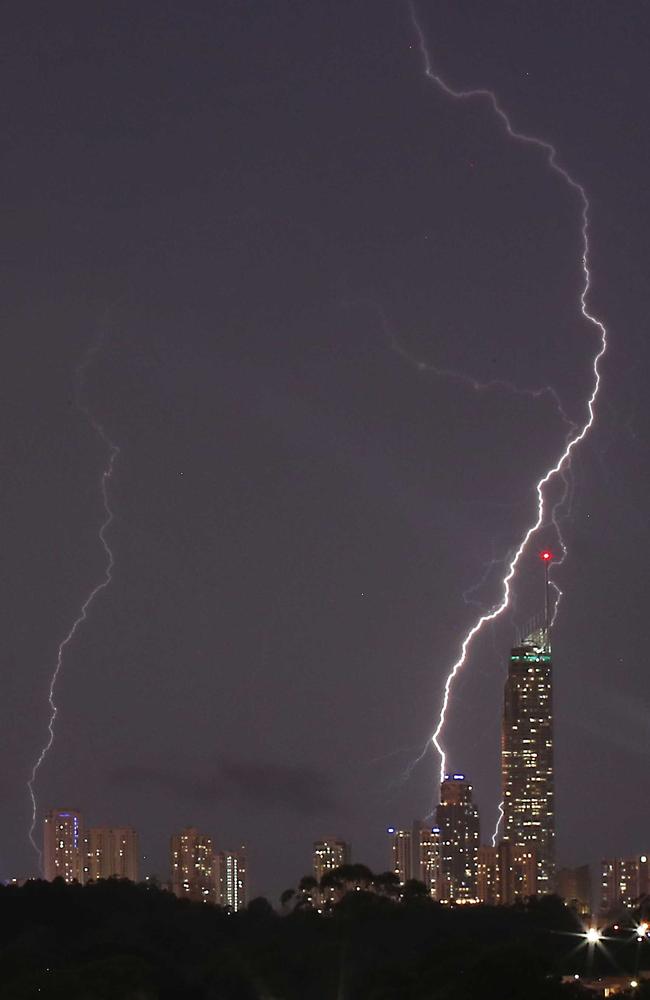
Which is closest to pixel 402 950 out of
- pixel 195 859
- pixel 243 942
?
pixel 243 942

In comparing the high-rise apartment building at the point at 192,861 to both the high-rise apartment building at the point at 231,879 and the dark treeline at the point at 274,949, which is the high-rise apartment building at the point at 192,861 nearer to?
the high-rise apartment building at the point at 231,879

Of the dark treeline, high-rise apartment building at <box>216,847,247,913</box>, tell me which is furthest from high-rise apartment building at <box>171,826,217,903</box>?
the dark treeline

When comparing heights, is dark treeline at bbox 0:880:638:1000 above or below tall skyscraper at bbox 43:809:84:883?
below

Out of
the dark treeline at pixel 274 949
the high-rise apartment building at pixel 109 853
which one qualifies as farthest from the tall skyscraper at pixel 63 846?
the dark treeline at pixel 274 949

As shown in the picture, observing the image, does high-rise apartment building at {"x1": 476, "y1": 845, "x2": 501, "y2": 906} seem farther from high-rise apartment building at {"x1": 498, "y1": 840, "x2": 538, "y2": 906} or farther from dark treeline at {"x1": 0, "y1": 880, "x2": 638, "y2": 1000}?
dark treeline at {"x1": 0, "y1": 880, "x2": 638, "y2": 1000}

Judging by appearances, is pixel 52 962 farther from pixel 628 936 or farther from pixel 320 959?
pixel 628 936

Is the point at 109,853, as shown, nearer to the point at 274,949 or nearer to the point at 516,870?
A: the point at 516,870
